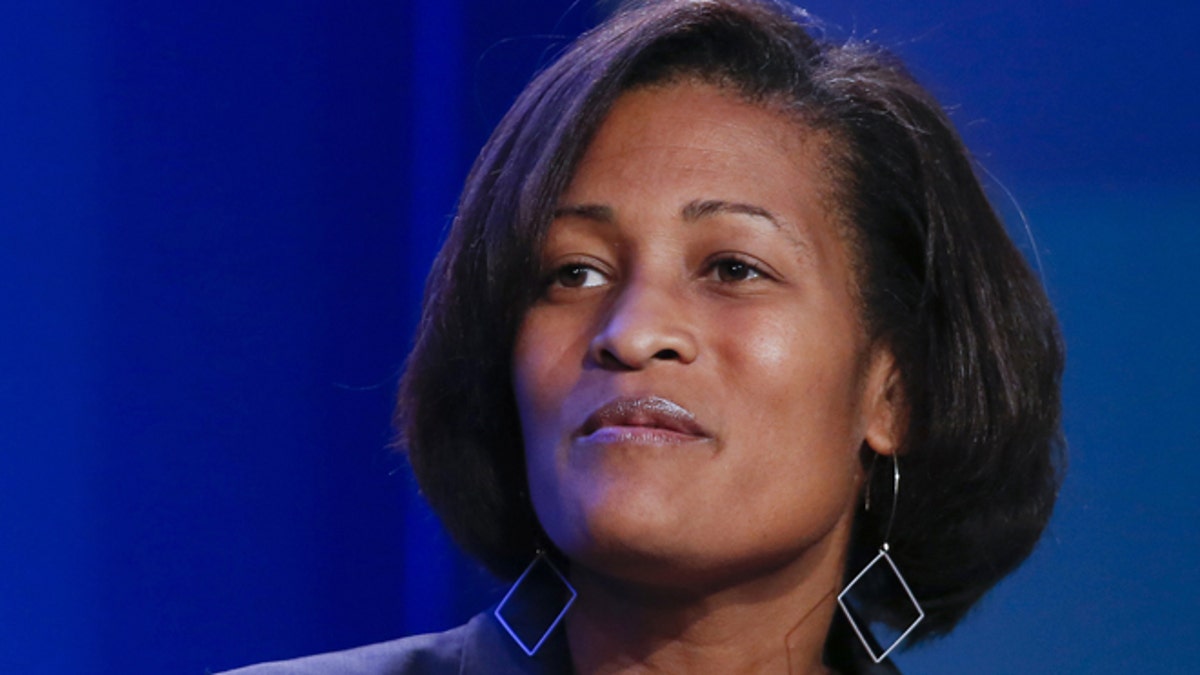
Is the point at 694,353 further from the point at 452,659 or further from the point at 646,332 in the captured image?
the point at 452,659

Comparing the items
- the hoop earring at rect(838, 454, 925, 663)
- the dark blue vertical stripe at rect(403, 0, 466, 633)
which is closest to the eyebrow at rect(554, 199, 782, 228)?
the hoop earring at rect(838, 454, 925, 663)

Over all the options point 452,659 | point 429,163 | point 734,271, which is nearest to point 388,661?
point 452,659

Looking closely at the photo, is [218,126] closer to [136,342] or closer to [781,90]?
[136,342]

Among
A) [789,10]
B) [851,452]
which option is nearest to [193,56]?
[789,10]

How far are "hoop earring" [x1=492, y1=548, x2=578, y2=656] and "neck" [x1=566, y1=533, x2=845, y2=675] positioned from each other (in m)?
0.02

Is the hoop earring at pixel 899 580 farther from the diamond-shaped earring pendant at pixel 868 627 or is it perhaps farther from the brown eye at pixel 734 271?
the brown eye at pixel 734 271

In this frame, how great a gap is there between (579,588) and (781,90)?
0.58 meters

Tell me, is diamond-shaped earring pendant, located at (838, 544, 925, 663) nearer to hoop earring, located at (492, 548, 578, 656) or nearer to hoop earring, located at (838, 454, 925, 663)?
hoop earring, located at (838, 454, 925, 663)

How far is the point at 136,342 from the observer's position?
84.4 inches

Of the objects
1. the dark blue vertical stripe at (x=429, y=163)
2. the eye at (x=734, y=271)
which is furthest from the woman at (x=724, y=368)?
the dark blue vertical stripe at (x=429, y=163)

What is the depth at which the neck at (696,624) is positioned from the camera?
1.74 m

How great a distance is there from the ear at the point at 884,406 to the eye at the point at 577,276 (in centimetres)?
31

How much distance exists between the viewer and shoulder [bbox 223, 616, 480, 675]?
5.98 feet

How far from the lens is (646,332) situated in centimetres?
158
